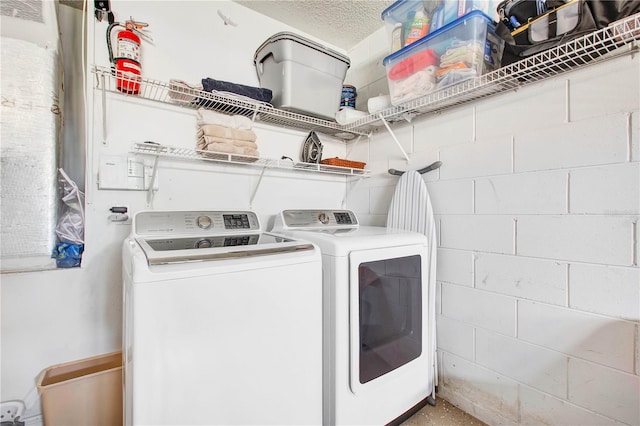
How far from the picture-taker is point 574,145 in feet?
3.61

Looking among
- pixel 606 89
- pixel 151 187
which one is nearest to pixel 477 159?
pixel 606 89

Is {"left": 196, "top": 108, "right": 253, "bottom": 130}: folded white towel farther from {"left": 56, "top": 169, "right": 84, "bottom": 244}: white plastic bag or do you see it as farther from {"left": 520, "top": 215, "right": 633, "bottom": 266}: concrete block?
{"left": 520, "top": 215, "right": 633, "bottom": 266}: concrete block

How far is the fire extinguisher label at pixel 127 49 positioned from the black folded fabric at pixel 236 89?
0.31 metres

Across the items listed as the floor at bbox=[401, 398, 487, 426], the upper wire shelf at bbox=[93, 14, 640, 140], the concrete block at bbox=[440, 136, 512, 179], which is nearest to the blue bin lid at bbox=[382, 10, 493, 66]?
the upper wire shelf at bbox=[93, 14, 640, 140]

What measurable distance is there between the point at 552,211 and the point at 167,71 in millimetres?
1985

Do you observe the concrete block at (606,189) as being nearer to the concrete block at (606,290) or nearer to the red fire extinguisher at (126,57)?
the concrete block at (606,290)

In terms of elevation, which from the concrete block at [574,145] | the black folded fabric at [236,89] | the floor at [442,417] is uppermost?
the black folded fabric at [236,89]

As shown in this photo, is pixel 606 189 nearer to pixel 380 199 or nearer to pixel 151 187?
pixel 380 199

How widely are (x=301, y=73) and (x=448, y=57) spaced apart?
791mm

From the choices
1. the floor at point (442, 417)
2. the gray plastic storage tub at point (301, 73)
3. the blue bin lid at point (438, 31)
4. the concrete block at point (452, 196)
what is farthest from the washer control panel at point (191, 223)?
the floor at point (442, 417)

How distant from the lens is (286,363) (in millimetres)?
975

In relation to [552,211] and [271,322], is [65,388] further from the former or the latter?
[552,211]

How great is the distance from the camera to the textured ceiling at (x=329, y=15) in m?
1.73

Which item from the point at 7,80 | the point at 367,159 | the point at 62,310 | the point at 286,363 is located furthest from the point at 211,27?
the point at 286,363
